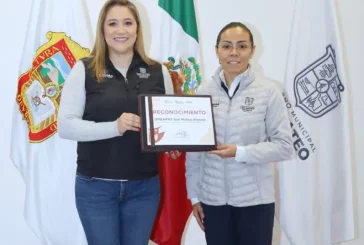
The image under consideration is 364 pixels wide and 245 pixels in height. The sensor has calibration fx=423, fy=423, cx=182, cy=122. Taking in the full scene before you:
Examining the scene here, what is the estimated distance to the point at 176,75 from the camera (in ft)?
8.32

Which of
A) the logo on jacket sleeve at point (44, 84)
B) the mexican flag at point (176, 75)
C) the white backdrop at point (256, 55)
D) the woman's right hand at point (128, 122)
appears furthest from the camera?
the white backdrop at point (256, 55)

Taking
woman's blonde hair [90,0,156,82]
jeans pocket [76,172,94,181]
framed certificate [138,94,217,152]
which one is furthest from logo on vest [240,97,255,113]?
jeans pocket [76,172,94,181]

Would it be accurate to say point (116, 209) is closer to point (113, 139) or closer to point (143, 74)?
point (113, 139)

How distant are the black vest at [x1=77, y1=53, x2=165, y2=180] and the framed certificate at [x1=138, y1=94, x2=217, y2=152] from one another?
12 cm

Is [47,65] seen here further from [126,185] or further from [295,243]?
[295,243]

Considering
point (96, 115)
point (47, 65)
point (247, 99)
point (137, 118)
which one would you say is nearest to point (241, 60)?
point (247, 99)

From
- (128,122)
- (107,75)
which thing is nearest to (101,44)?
(107,75)

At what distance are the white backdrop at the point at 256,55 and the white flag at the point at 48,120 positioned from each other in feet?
0.97

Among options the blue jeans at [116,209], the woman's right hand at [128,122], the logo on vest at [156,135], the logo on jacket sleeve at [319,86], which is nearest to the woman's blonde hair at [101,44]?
the woman's right hand at [128,122]

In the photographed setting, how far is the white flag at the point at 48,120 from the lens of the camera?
2402mm

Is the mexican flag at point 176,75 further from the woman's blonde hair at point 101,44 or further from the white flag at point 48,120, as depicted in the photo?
the woman's blonde hair at point 101,44

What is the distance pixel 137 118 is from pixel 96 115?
0.68 ft
